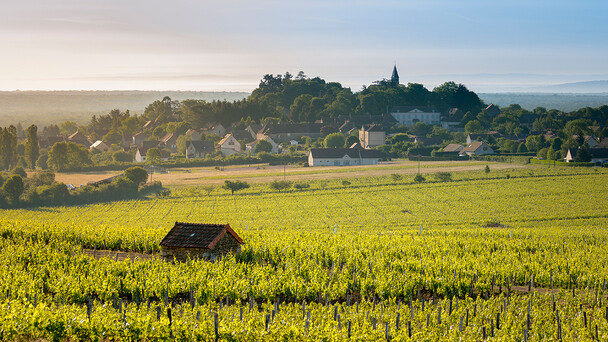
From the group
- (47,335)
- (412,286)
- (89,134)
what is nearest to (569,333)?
(412,286)

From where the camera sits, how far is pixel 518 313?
20406 mm

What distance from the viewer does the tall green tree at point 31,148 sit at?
89.4 meters

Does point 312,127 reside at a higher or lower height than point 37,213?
higher

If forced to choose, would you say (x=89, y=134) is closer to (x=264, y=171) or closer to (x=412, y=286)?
(x=264, y=171)

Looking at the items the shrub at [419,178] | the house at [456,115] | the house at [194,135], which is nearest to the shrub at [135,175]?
the shrub at [419,178]

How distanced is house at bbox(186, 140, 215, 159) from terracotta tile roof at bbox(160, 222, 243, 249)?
7772 centimetres

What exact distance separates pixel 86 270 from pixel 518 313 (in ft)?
55.7

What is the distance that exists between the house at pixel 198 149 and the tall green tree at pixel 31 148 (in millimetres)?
24920

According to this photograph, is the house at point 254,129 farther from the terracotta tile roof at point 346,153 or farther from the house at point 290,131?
the terracotta tile roof at point 346,153

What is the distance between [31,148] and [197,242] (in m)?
74.9

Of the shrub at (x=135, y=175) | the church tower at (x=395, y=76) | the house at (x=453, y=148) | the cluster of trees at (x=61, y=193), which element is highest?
the church tower at (x=395, y=76)

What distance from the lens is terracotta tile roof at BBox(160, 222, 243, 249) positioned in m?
25.7

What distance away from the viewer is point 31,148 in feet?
295

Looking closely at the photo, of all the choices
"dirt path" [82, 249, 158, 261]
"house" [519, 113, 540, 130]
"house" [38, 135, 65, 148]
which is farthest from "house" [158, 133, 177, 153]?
"dirt path" [82, 249, 158, 261]
